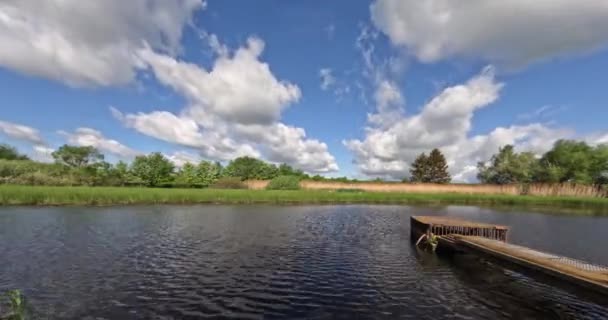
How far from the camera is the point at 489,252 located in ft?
40.4

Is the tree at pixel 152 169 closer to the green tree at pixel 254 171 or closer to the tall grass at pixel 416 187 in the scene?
the green tree at pixel 254 171

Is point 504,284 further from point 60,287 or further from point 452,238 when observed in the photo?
point 60,287

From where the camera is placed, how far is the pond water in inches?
346

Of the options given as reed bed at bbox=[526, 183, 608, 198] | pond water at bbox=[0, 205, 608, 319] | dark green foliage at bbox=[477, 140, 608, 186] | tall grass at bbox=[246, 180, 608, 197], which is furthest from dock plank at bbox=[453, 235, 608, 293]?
dark green foliage at bbox=[477, 140, 608, 186]

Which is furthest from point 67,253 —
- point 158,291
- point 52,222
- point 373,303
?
point 373,303

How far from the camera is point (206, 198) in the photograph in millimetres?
43906

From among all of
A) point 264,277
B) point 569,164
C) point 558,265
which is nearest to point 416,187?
point 569,164

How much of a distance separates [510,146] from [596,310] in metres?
100

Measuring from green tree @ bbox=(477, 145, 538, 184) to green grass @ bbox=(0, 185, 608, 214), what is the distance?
35080mm

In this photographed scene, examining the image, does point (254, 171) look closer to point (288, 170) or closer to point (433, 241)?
point (288, 170)

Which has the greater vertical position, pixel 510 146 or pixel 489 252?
pixel 510 146

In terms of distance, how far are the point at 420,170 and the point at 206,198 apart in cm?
8317

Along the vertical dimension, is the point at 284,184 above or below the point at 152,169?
below

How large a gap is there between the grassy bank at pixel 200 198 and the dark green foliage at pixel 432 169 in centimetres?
5012
